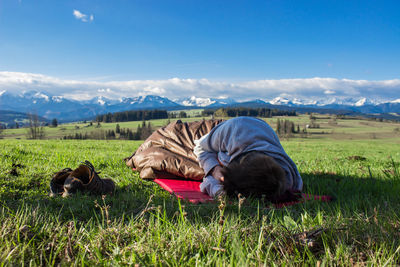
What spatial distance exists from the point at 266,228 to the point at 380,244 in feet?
2.27

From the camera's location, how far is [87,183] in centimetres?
342

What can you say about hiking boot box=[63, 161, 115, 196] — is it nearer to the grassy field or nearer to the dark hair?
the dark hair

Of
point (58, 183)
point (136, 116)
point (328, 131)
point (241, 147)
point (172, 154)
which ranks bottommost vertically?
point (328, 131)

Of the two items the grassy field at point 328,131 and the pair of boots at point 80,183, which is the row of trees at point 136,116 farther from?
the pair of boots at point 80,183

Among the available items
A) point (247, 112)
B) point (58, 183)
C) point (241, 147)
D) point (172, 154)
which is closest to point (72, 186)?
point (58, 183)

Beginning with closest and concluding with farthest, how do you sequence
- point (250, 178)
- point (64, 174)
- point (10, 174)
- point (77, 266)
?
point (77, 266)
point (250, 178)
point (64, 174)
point (10, 174)

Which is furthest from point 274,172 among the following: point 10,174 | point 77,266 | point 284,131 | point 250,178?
point 284,131

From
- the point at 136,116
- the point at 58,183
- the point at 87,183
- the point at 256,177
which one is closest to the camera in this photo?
the point at 256,177

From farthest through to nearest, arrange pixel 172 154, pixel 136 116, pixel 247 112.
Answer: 1. pixel 136 116
2. pixel 247 112
3. pixel 172 154

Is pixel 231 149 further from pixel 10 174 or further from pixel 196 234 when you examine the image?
pixel 10 174

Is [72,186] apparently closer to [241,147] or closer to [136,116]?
[241,147]

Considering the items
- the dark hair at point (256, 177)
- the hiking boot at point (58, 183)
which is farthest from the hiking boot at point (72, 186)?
the dark hair at point (256, 177)

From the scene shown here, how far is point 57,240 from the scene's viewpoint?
1.64 meters

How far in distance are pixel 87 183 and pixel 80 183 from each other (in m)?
0.10
